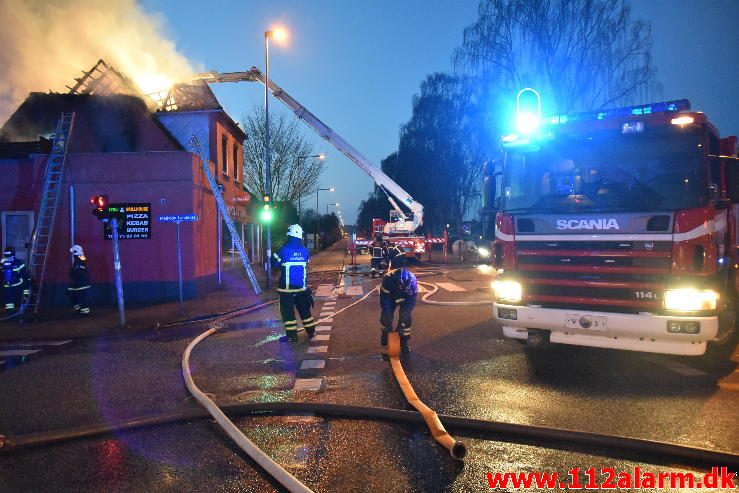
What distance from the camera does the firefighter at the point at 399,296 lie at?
739cm

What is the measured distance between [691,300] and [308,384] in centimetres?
420

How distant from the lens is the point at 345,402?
5.29 m

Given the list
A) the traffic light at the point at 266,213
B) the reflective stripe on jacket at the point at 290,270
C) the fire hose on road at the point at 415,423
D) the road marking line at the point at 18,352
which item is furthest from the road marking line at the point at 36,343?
the traffic light at the point at 266,213

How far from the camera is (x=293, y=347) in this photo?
8.16m

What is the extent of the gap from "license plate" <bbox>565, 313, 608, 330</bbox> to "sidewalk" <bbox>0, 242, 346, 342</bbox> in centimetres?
779

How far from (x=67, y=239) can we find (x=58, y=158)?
2.11 meters

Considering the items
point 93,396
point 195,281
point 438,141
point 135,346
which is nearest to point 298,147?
point 438,141

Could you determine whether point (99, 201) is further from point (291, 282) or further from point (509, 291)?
point (509, 291)

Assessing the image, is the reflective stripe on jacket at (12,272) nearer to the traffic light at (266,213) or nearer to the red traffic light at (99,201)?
the red traffic light at (99,201)

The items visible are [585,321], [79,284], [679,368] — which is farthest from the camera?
[79,284]

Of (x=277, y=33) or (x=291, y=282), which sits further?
(x=277, y=33)

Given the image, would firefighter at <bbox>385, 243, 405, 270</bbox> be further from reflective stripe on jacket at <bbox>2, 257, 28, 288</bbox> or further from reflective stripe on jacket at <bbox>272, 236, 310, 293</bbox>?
reflective stripe on jacket at <bbox>2, 257, 28, 288</bbox>

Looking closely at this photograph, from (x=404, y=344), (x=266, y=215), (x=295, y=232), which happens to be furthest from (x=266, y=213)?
(x=404, y=344)

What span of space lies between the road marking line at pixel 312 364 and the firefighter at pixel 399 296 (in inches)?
38.3
